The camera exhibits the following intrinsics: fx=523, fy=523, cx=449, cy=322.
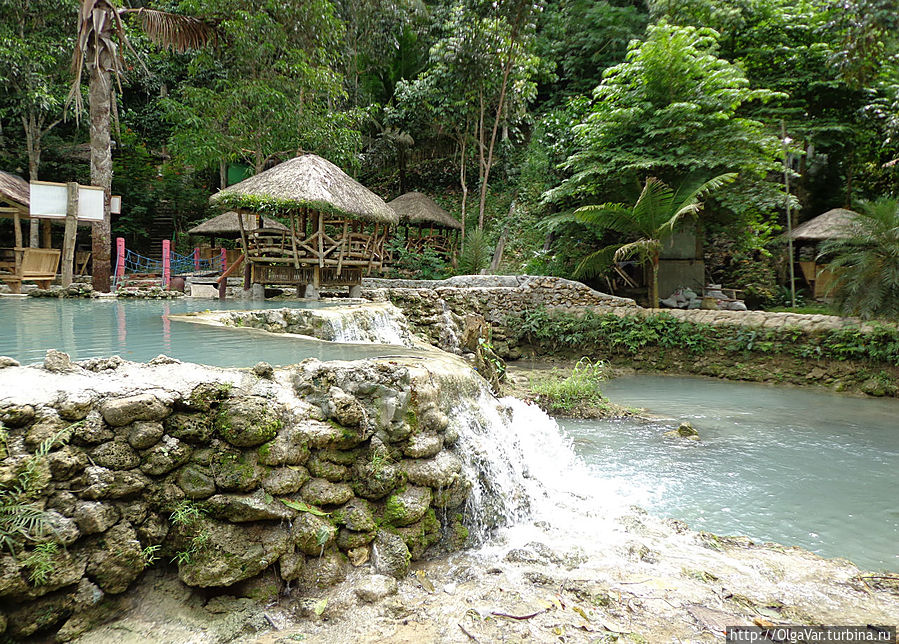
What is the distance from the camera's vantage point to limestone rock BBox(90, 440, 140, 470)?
219 cm

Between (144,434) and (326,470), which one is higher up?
(144,434)

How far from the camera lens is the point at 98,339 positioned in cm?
432

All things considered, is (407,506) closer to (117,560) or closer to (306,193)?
(117,560)

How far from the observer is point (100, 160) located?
30.8 feet

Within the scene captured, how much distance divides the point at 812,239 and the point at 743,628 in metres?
13.8

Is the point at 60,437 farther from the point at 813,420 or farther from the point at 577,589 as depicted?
the point at 813,420

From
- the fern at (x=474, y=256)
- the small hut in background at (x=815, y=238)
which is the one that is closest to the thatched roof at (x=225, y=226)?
the fern at (x=474, y=256)

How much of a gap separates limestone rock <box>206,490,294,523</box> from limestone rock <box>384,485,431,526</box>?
0.61 meters

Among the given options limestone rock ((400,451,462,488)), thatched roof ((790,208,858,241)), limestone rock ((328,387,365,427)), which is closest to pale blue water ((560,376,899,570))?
limestone rock ((400,451,462,488))

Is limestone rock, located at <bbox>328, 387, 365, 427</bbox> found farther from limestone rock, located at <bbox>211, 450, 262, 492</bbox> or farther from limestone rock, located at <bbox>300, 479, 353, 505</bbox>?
limestone rock, located at <bbox>211, 450, 262, 492</bbox>

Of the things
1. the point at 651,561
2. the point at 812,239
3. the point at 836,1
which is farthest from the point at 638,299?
→ the point at 651,561

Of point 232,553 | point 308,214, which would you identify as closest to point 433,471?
point 232,553

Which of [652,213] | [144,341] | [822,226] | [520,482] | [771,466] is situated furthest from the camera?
[822,226]

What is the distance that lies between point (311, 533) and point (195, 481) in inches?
23.0
